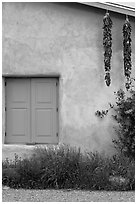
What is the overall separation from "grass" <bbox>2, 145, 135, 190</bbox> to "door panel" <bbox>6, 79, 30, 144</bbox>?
1.07m

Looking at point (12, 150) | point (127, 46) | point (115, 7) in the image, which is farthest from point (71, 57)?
point (12, 150)

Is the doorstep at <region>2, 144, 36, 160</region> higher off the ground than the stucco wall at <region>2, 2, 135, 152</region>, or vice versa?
the stucco wall at <region>2, 2, 135, 152</region>

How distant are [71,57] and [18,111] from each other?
5.76 ft

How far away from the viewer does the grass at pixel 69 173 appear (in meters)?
9.22

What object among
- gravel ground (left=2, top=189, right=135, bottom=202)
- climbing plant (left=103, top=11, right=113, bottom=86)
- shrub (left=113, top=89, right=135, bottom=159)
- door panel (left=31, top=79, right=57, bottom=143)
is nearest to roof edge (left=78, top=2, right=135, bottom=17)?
climbing plant (left=103, top=11, right=113, bottom=86)

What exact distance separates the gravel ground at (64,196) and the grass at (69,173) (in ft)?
0.82

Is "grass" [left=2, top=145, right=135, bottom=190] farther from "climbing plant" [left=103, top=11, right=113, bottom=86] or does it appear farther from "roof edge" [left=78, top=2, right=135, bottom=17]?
"roof edge" [left=78, top=2, right=135, bottom=17]

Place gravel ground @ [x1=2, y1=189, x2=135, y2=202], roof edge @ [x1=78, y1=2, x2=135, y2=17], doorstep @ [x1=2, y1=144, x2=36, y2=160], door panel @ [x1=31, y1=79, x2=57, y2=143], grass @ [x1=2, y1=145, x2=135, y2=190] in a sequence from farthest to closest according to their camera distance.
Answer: door panel @ [x1=31, y1=79, x2=57, y2=143] → doorstep @ [x1=2, y1=144, x2=36, y2=160] → roof edge @ [x1=78, y1=2, x2=135, y2=17] → grass @ [x1=2, y1=145, x2=135, y2=190] → gravel ground @ [x1=2, y1=189, x2=135, y2=202]

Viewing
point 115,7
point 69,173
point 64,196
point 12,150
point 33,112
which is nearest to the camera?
point 64,196

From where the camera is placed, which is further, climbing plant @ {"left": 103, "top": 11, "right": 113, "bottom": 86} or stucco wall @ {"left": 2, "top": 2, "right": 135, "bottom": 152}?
stucco wall @ {"left": 2, "top": 2, "right": 135, "bottom": 152}

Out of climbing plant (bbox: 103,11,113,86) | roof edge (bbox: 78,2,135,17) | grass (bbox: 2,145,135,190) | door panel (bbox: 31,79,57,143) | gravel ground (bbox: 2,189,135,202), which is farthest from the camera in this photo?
door panel (bbox: 31,79,57,143)

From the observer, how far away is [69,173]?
9383mm

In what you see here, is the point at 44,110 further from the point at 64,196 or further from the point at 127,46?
the point at 64,196

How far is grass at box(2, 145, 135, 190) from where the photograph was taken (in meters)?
9.22
